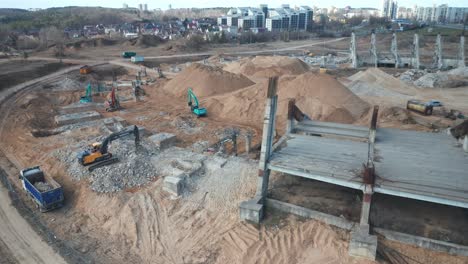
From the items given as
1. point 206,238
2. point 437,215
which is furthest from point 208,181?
point 437,215

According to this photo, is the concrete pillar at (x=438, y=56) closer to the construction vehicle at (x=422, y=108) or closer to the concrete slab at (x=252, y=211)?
the construction vehicle at (x=422, y=108)

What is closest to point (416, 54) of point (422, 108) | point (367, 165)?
point (422, 108)

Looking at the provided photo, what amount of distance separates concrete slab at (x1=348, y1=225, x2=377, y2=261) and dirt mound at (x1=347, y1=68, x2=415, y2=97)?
23615 millimetres

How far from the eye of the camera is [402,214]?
11.4m

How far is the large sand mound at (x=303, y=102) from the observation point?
22.8m

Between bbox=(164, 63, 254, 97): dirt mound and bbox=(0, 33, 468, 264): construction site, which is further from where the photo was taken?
bbox=(164, 63, 254, 97): dirt mound

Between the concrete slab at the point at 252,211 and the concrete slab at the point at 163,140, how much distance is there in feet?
24.5

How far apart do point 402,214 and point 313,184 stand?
10.6 ft

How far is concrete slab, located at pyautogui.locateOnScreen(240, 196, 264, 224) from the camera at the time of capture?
37.3 ft

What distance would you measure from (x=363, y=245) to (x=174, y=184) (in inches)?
270

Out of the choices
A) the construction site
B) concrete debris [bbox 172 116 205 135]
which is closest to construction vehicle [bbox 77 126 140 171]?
the construction site

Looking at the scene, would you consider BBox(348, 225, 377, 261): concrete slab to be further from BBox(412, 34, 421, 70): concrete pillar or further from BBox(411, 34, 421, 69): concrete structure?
BBox(411, 34, 421, 69): concrete structure

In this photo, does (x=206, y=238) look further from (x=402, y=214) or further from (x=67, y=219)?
(x=402, y=214)

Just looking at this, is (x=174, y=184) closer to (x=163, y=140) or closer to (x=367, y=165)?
(x=163, y=140)
